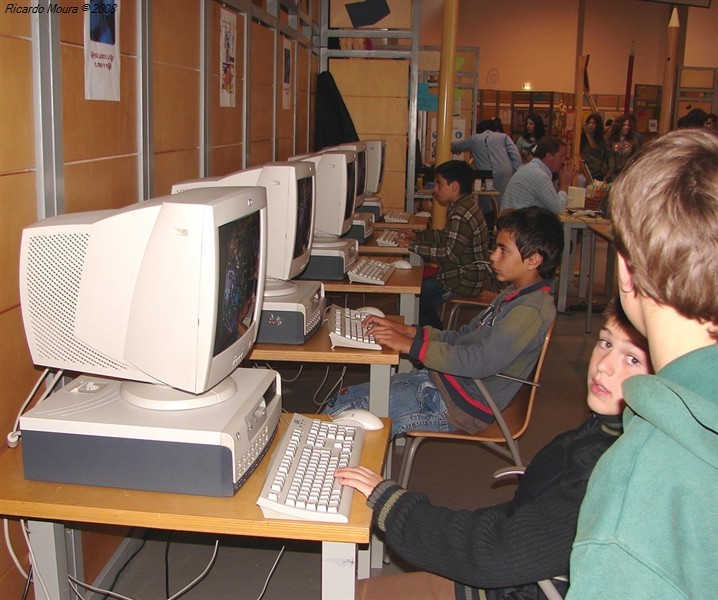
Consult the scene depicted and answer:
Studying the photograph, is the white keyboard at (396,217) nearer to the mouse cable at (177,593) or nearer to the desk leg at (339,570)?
the mouse cable at (177,593)

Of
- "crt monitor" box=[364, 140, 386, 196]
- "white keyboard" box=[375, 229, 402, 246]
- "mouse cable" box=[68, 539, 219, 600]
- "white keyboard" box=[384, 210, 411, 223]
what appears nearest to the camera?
"mouse cable" box=[68, 539, 219, 600]

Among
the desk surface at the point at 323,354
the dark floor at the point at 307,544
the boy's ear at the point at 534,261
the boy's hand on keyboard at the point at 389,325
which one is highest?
the boy's ear at the point at 534,261

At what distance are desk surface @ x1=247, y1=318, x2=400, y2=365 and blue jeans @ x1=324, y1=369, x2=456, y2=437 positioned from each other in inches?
9.0

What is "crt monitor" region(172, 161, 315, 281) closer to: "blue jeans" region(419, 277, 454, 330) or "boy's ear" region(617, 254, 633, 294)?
"boy's ear" region(617, 254, 633, 294)

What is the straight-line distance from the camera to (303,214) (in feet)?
8.27

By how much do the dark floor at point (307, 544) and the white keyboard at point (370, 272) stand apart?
30.6 inches

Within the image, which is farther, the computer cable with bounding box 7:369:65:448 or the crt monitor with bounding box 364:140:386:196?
the crt monitor with bounding box 364:140:386:196

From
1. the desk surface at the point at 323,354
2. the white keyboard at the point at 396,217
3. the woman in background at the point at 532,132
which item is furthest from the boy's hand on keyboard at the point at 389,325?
the woman in background at the point at 532,132

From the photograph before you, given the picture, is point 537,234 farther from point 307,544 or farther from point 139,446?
point 139,446

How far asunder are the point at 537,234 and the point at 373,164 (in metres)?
2.79

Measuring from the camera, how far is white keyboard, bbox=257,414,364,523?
1409 millimetres

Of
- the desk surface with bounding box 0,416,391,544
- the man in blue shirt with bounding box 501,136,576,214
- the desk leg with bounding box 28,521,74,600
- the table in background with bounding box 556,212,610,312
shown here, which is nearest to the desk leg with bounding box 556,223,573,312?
the table in background with bounding box 556,212,610,312

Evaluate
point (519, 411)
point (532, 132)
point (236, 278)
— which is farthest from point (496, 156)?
point (236, 278)

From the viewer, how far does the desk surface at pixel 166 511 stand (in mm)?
1394
